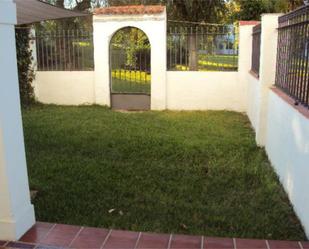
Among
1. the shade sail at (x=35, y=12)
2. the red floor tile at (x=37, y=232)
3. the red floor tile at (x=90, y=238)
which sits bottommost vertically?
the red floor tile at (x=90, y=238)

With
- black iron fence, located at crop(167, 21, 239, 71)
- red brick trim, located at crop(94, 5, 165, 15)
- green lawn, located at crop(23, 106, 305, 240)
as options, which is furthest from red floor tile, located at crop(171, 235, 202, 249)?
red brick trim, located at crop(94, 5, 165, 15)

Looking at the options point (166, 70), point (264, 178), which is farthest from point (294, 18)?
point (166, 70)

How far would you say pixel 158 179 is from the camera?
521cm

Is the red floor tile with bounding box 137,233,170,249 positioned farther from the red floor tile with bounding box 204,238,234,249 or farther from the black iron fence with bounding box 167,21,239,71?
the black iron fence with bounding box 167,21,239,71

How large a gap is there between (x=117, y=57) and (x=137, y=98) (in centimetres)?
140

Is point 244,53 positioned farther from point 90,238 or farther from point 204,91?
point 90,238

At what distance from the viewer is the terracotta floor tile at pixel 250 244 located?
336 cm

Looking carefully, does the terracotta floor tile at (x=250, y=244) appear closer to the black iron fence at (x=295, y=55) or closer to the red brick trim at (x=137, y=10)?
the black iron fence at (x=295, y=55)

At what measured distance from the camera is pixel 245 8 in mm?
16516

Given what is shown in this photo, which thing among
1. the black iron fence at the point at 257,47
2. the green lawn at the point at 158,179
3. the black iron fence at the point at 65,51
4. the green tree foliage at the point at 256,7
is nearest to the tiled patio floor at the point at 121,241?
the green lawn at the point at 158,179

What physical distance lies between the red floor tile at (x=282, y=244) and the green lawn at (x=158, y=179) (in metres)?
0.25

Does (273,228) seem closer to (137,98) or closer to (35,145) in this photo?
(35,145)

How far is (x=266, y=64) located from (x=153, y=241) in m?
4.02

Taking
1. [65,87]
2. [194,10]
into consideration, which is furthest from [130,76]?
[194,10]
